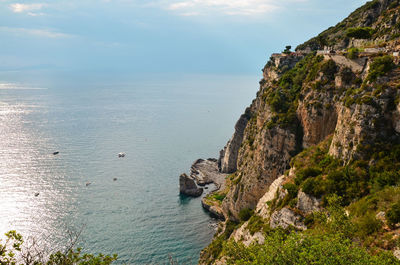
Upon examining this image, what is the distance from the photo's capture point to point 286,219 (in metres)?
37.3

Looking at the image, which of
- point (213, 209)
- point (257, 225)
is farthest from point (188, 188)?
point (257, 225)

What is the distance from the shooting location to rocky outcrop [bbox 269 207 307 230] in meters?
35.6

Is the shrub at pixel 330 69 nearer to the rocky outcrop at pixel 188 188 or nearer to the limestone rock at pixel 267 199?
the limestone rock at pixel 267 199

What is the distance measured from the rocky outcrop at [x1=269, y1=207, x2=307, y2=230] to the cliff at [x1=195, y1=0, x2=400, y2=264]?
14 centimetres

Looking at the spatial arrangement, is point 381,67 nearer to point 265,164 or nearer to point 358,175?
point 358,175

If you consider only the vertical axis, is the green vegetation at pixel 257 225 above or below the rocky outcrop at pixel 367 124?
below

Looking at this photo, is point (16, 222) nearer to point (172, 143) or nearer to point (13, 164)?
point (13, 164)

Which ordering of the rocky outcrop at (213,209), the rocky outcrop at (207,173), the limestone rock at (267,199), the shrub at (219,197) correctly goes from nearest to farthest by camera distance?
1. the limestone rock at (267,199)
2. the rocky outcrop at (213,209)
3. the shrub at (219,197)
4. the rocky outcrop at (207,173)

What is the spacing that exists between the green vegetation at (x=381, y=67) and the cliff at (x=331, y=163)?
11cm

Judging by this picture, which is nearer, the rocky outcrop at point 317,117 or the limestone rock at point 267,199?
the limestone rock at point 267,199

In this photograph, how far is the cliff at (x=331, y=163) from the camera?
83.5 feet

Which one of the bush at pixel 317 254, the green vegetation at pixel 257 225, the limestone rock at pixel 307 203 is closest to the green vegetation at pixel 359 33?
the limestone rock at pixel 307 203

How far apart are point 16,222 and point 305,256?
81.1 meters

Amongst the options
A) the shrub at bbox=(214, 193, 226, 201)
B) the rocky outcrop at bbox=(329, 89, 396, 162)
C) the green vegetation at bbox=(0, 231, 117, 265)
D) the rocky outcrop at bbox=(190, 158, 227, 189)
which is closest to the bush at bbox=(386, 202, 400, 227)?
the rocky outcrop at bbox=(329, 89, 396, 162)
